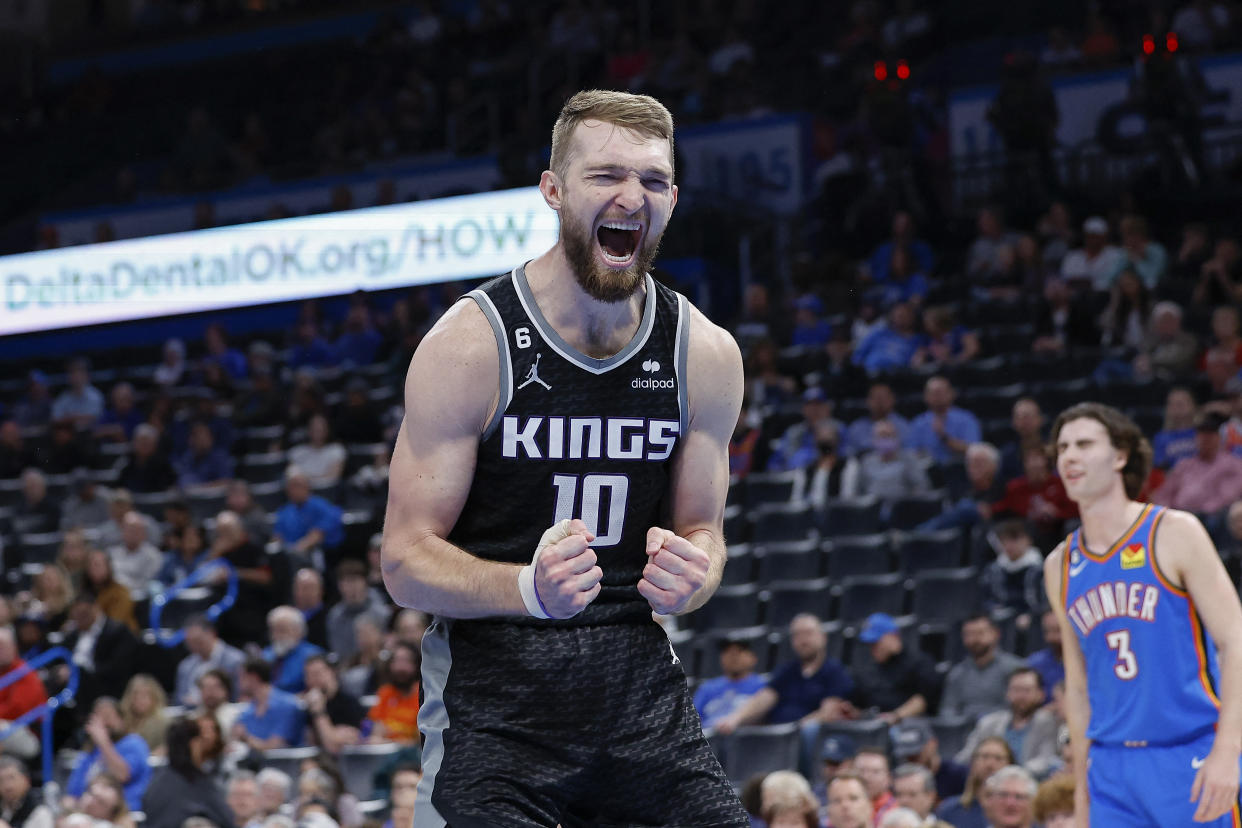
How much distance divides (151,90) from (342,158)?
6.63 m

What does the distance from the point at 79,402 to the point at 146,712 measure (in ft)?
22.4

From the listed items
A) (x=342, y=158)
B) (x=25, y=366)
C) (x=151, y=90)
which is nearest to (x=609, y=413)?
(x=342, y=158)

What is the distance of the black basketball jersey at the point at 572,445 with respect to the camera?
11.5 ft

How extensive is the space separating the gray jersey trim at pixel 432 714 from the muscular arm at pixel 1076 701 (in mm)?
2909

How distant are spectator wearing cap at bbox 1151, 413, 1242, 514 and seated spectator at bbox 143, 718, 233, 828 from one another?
239 inches

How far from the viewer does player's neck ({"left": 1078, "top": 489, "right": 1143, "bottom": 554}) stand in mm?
5738

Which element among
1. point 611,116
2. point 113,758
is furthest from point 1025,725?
point 611,116

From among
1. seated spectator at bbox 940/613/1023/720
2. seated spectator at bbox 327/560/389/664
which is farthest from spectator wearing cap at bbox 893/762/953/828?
seated spectator at bbox 327/560/389/664

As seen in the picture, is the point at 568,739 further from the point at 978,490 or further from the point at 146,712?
the point at 978,490

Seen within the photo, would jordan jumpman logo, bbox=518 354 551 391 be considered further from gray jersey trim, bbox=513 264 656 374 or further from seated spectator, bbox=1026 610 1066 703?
seated spectator, bbox=1026 610 1066 703

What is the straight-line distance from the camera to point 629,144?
349 cm

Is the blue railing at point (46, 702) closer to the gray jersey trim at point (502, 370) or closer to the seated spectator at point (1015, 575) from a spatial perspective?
the seated spectator at point (1015, 575)

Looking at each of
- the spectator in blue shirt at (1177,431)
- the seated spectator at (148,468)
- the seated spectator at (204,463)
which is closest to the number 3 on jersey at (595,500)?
the spectator in blue shirt at (1177,431)

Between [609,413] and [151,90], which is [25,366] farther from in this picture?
[609,413]
